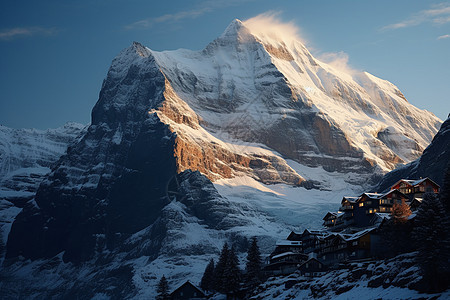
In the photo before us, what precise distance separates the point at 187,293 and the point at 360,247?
1655 inches

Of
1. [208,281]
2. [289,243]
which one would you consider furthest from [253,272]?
[289,243]

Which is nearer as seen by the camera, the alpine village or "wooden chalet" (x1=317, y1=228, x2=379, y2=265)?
the alpine village

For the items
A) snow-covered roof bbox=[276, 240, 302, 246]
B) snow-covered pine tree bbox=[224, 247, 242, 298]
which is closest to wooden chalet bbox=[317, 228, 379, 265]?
snow-covered pine tree bbox=[224, 247, 242, 298]

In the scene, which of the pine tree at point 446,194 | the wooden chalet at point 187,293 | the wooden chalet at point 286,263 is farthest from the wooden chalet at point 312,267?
the pine tree at point 446,194

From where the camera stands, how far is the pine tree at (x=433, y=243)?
84.1 metres

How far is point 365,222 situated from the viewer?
146000 mm

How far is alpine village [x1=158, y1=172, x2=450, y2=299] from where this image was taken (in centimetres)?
8725

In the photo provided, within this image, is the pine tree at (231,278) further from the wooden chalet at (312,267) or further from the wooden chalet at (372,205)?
the wooden chalet at (372,205)

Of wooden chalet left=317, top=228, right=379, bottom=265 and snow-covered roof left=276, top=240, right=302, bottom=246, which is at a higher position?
snow-covered roof left=276, top=240, right=302, bottom=246

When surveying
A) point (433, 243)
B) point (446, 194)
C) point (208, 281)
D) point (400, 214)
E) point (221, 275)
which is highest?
point (400, 214)

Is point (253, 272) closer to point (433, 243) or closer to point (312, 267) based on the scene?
point (312, 267)

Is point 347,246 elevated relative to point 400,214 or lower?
lower

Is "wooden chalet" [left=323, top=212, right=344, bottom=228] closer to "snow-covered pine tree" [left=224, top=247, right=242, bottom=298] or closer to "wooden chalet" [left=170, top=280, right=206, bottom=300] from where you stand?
"wooden chalet" [left=170, top=280, right=206, bottom=300]

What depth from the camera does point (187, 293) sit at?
147m
